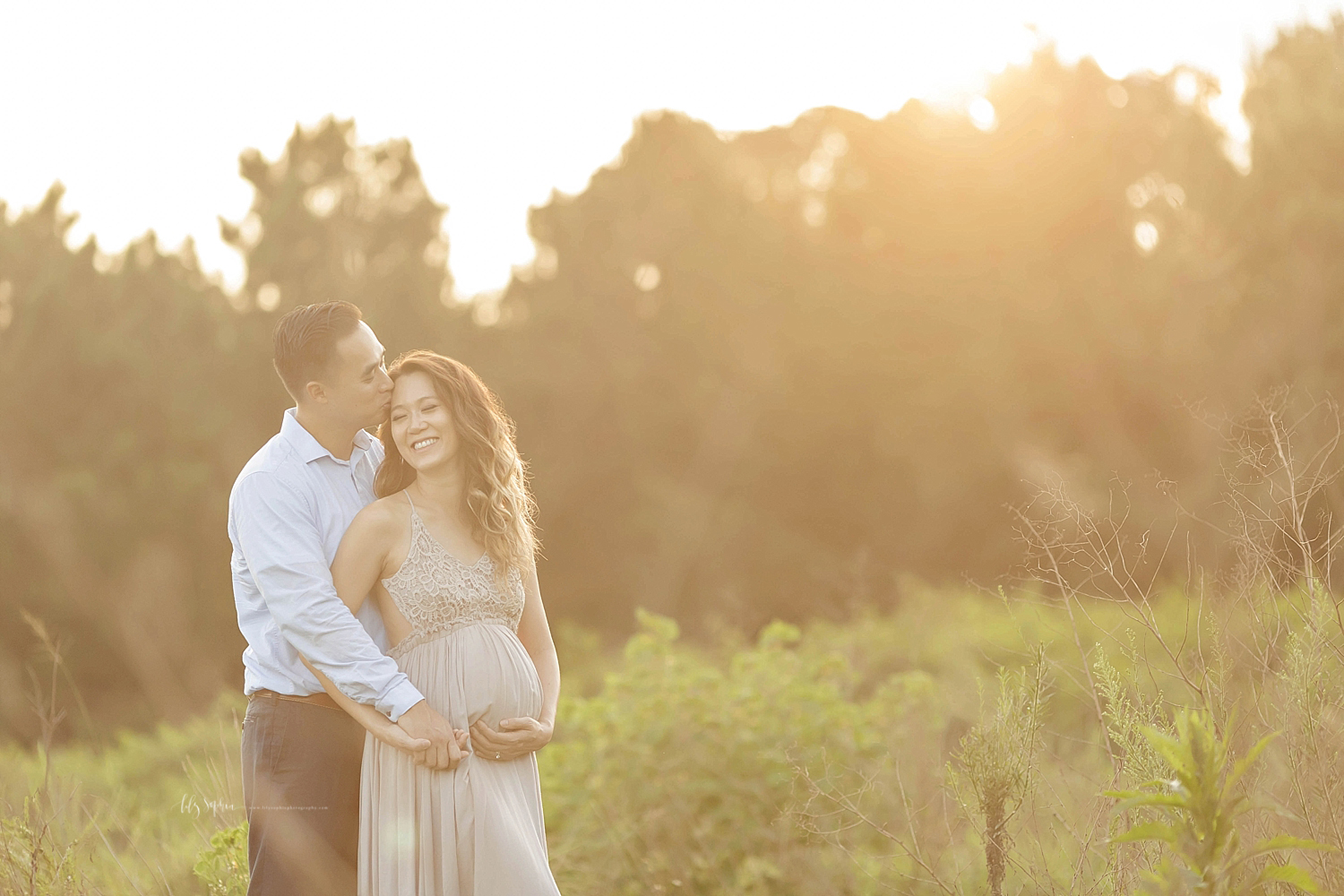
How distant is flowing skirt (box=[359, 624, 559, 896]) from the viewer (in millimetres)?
3152

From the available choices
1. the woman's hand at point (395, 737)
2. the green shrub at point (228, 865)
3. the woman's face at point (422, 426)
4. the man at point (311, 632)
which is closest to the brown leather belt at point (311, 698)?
the man at point (311, 632)

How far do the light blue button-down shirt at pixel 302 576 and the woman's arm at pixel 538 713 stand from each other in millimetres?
278

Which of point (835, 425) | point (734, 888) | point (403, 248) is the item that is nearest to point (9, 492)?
point (403, 248)

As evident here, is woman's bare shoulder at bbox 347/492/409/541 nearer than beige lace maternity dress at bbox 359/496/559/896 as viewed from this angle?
No

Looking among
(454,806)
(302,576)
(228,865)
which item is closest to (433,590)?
(302,576)

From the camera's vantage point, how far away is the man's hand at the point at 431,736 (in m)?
3.10

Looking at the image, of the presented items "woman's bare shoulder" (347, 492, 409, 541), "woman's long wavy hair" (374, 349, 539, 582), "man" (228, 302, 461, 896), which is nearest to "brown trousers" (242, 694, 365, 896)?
"man" (228, 302, 461, 896)

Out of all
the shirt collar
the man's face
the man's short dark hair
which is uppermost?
the man's short dark hair

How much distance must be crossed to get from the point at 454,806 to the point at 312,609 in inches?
27.1

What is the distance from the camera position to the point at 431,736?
311cm

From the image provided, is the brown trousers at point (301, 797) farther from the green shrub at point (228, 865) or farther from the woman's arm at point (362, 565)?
the green shrub at point (228, 865)

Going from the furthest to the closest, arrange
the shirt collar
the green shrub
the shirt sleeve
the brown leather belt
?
the green shrub < the shirt collar < the brown leather belt < the shirt sleeve

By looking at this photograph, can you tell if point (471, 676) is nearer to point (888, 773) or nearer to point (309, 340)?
point (309, 340)

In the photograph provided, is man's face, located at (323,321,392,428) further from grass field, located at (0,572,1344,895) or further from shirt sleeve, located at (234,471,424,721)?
grass field, located at (0,572,1344,895)
